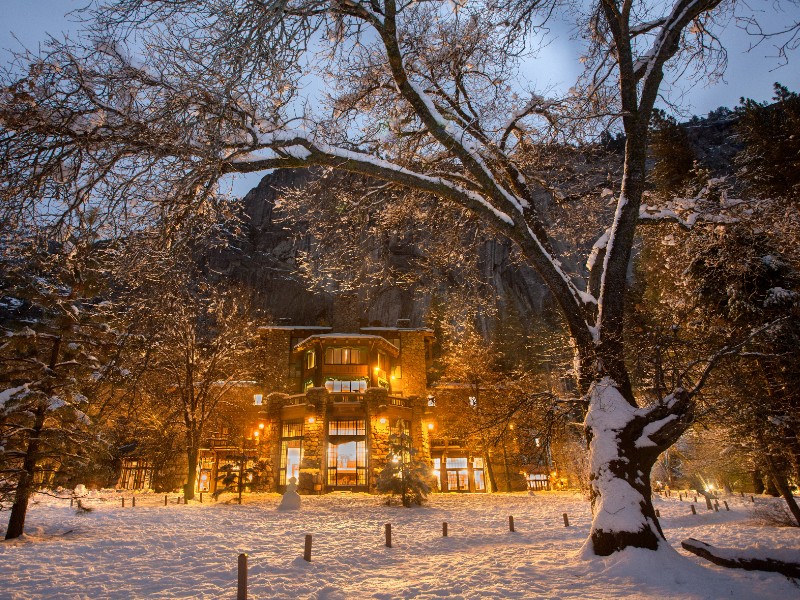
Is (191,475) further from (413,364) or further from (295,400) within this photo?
(413,364)

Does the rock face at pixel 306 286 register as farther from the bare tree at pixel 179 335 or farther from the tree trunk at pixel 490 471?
the tree trunk at pixel 490 471

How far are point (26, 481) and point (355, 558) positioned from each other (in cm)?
797

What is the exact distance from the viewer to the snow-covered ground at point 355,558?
19.8ft

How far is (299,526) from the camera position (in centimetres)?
1298

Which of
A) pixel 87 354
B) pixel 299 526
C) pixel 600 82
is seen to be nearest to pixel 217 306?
pixel 87 354

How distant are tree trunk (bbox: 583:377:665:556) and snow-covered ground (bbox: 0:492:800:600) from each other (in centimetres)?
26

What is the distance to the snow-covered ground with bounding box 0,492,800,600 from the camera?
604 centimetres

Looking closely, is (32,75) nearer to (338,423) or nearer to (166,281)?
(166,281)

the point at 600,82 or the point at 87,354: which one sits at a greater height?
the point at 600,82

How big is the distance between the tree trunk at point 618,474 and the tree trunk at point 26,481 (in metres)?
12.2

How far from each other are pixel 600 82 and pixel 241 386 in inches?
1073

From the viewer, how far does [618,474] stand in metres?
6.68

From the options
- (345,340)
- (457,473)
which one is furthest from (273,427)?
(457,473)

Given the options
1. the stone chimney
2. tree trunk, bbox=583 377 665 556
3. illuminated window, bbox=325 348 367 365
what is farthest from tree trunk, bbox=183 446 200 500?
tree trunk, bbox=583 377 665 556
